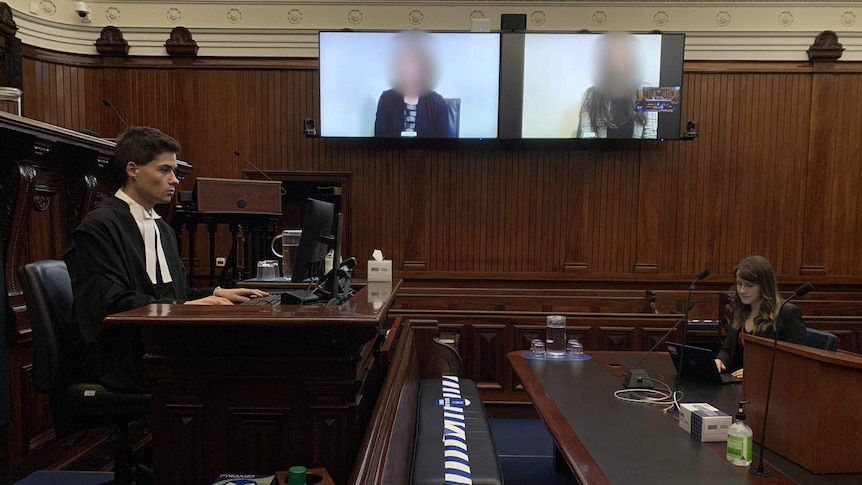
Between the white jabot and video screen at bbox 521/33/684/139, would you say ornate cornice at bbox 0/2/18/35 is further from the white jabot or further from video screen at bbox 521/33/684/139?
video screen at bbox 521/33/684/139

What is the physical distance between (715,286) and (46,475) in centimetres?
557

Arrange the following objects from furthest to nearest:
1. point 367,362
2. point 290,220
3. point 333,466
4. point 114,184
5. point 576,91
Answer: point 290,220, point 576,91, point 114,184, point 367,362, point 333,466

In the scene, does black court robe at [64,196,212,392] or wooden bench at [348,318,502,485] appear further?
black court robe at [64,196,212,392]

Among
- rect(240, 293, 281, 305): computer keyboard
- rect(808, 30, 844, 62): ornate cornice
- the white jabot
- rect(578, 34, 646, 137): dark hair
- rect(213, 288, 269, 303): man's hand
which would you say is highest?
rect(808, 30, 844, 62): ornate cornice

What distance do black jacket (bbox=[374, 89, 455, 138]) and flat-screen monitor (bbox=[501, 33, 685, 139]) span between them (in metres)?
0.58

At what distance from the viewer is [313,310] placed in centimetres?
140

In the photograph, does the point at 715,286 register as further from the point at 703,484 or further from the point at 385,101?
the point at 703,484

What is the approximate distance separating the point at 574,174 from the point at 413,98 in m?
1.80

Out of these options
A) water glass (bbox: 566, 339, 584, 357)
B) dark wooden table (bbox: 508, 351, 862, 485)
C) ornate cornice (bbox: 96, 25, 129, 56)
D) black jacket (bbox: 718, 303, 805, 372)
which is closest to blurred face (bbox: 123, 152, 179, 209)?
dark wooden table (bbox: 508, 351, 862, 485)

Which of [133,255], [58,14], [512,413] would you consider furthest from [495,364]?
[58,14]

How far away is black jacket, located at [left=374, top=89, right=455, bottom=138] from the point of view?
195 inches

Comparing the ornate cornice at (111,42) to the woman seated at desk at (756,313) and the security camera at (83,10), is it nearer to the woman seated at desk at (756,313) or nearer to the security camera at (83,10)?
the security camera at (83,10)

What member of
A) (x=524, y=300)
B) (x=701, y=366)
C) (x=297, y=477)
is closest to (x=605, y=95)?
(x=524, y=300)

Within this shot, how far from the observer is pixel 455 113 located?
16.3 ft
